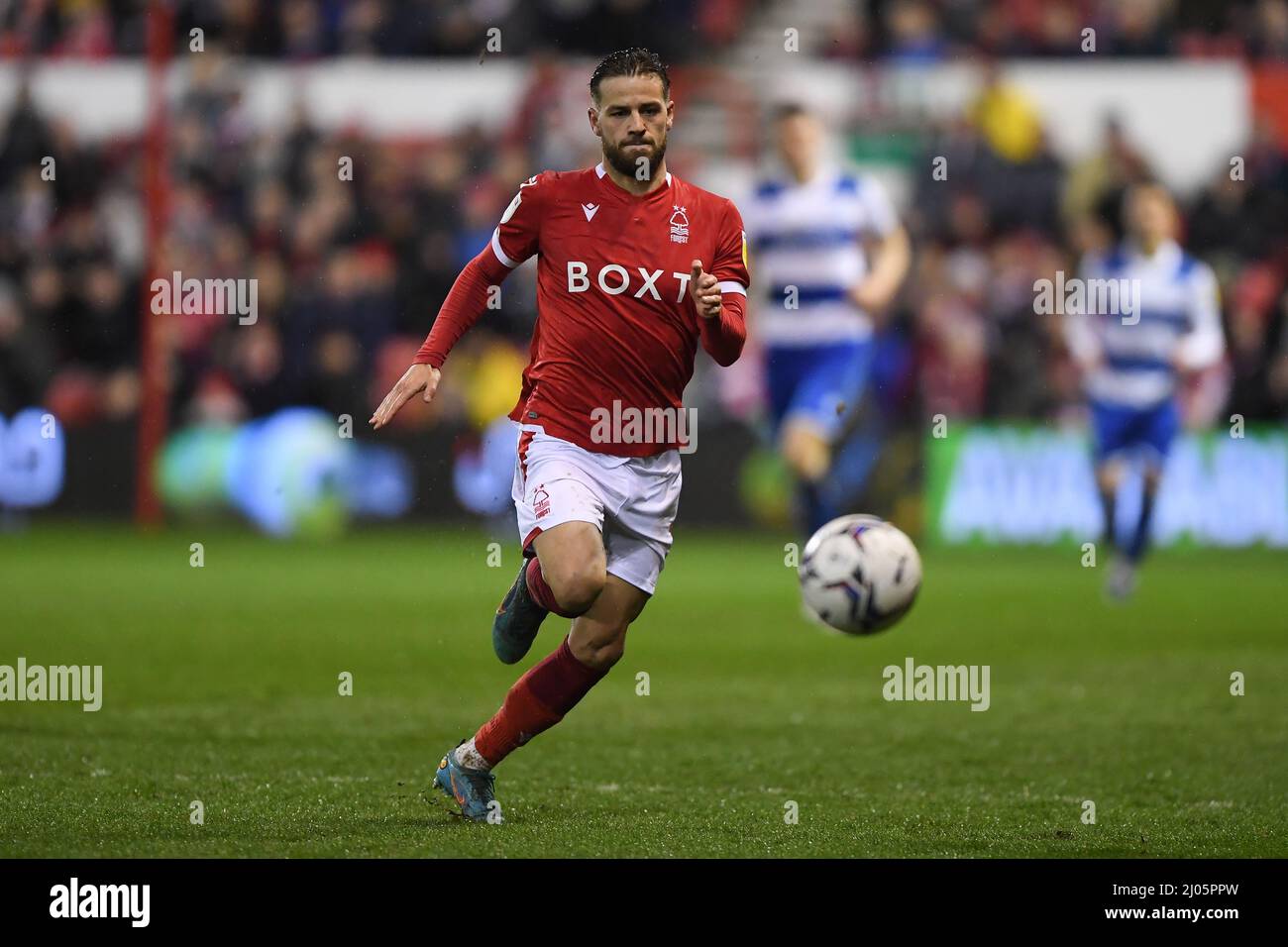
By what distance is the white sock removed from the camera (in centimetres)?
611

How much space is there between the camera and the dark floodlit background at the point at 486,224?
17016 mm

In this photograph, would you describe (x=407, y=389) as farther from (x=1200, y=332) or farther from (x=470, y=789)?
(x=1200, y=332)

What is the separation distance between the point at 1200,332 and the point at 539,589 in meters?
8.54

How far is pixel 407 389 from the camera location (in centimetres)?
604

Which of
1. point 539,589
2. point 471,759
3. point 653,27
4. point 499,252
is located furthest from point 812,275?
point 653,27

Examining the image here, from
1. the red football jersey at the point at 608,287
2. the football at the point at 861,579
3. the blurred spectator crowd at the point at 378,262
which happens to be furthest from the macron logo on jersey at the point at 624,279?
the blurred spectator crowd at the point at 378,262

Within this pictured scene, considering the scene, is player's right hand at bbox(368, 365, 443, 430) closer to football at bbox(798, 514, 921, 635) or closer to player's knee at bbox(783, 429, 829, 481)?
football at bbox(798, 514, 921, 635)

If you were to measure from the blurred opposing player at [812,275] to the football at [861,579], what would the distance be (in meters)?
4.70

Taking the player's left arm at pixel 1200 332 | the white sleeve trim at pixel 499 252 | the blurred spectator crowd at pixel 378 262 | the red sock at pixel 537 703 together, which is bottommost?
the red sock at pixel 537 703

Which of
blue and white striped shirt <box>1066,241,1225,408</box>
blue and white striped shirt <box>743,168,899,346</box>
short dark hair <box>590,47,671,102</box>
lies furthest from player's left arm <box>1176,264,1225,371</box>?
short dark hair <box>590,47,671,102</box>

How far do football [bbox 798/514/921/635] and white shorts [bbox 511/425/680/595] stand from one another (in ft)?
2.79

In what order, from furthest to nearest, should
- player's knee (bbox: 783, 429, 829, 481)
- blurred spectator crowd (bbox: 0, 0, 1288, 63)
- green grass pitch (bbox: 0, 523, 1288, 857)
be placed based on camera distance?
blurred spectator crowd (bbox: 0, 0, 1288, 63) < player's knee (bbox: 783, 429, 829, 481) < green grass pitch (bbox: 0, 523, 1288, 857)

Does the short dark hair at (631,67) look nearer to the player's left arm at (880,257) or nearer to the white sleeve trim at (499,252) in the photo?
the white sleeve trim at (499,252)
